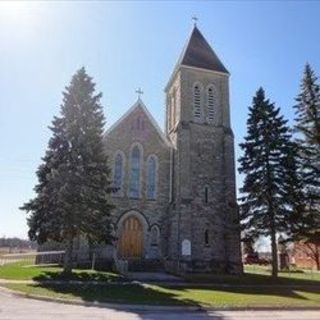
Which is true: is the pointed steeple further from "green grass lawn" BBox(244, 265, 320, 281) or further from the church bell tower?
"green grass lawn" BBox(244, 265, 320, 281)

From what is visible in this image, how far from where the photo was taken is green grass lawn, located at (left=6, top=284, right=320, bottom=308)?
14047 millimetres

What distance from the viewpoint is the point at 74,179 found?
21328 mm

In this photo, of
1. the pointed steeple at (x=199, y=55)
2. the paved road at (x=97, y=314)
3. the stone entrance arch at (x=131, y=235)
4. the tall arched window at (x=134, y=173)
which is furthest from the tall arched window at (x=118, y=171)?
the paved road at (x=97, y=314)

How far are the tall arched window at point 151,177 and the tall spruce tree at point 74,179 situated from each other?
6.17 meters

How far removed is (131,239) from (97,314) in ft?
54.6

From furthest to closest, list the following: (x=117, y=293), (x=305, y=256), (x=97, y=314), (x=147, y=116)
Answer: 1. (x=305, y=256)
2. (x=147, y=116)
3. (x=117, y=293)
4. (x=97, y=314)

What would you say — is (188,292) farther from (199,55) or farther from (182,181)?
(199,55)

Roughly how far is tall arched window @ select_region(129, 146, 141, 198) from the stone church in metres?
0.07

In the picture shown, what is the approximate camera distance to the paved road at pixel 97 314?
1083 cm

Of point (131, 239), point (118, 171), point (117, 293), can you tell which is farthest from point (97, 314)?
point (118, 171)

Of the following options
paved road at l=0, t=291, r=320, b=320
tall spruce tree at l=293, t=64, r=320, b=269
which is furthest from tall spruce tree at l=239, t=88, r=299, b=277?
paved road at l=0, t=291, r=320, b=320

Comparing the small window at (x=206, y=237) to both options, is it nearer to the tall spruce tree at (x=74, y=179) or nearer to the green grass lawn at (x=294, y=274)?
the green grass lawn at (x=294, y=274)

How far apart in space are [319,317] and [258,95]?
18.4m

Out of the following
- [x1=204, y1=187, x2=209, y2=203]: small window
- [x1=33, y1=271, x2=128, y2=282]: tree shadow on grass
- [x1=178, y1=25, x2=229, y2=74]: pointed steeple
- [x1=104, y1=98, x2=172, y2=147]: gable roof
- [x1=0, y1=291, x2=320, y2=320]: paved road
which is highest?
[x1=178, y1=25, x2=229, y2=74]: pointed steeple
